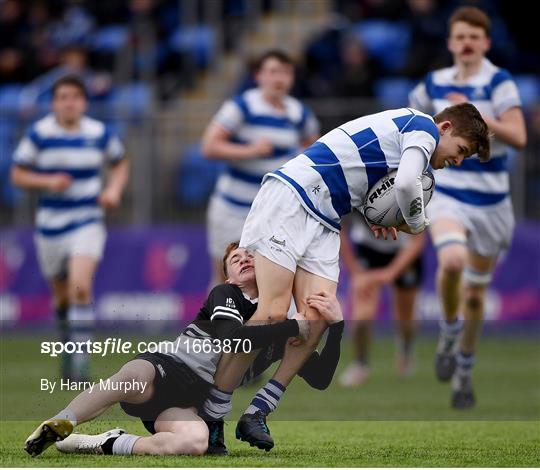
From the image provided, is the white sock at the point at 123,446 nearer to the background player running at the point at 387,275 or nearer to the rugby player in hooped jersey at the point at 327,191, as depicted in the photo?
the rugby player in hooped jersey at the point at 327,191

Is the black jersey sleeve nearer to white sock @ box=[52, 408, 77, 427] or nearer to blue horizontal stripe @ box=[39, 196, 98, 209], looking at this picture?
white sock @ box=[52, 408, 77, 427]

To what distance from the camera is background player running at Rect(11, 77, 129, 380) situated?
1148 cm

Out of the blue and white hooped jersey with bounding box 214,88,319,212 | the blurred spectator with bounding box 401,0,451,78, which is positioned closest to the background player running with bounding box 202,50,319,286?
the blue and white hooped jersey with bounding box 214,88,319,212

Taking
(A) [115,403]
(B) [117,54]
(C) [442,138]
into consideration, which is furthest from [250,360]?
(B) [117,54]

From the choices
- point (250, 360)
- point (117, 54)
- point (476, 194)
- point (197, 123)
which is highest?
point (117, 54)

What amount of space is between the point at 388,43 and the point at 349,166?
39.0 feet

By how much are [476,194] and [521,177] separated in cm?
624

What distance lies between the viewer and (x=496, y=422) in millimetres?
8641

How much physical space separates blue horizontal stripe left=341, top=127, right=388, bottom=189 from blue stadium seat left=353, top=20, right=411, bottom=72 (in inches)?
450

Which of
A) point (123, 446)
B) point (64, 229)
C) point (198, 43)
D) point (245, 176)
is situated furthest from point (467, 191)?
point (198, 43)

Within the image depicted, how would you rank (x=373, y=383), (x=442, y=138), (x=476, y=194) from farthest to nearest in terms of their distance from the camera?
1. (x=373, y=383)
2. (x=476, y=194)
3. (x=442, y=138)

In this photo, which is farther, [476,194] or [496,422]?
[476,194]

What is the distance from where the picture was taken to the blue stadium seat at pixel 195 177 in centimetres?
1653

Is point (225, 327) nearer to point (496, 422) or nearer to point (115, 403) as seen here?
point (115, 403)
